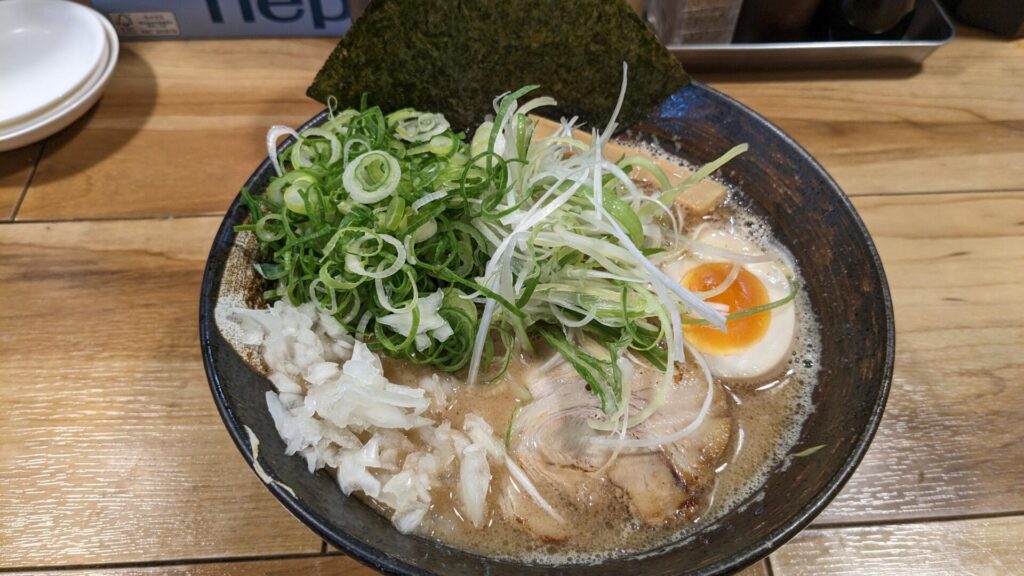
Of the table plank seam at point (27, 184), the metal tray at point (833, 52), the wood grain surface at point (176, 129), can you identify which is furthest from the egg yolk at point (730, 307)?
the table plank seam at point (27, 184)

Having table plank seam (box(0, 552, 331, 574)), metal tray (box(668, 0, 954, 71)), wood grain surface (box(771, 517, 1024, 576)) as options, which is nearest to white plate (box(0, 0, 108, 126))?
table plank seam (box(0, 552, 331, 574))

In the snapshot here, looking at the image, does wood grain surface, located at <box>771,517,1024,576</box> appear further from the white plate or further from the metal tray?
the white plate

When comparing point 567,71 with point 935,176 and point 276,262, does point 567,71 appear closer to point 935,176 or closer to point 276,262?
point 276,262

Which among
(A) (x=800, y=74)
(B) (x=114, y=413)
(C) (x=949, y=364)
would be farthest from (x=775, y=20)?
(B) (x=114, y=413)

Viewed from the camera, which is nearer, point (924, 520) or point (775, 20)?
point (924, 520)

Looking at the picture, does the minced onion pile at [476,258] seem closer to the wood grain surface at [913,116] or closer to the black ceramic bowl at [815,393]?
the black ceramic bowl at [815,393]

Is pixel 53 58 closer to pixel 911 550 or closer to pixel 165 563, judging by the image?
pixel 165 563

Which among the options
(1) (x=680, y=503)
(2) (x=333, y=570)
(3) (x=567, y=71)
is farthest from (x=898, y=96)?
(2) (x=333, y=570)
